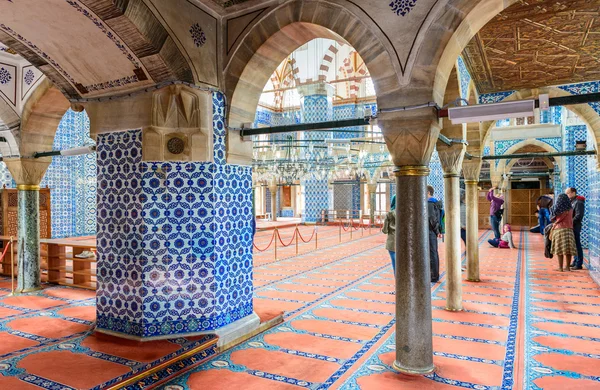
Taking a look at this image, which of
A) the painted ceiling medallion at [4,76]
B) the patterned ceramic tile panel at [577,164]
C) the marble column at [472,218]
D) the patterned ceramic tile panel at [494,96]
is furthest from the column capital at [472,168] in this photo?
the painted ceiling medallion at [4,76]

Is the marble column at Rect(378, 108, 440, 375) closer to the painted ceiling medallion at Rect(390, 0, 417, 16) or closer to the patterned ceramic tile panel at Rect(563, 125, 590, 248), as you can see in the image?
the painted ceiling medallion at Rect(390, 0, 417, 16)

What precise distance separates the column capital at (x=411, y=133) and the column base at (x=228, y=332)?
224cm

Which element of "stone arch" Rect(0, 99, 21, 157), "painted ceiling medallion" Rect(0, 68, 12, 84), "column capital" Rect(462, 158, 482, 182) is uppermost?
"painted ceiling medallion" Rect(0, 68, 12, 84)

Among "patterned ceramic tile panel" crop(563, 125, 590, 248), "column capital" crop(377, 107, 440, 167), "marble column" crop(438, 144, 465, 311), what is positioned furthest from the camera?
"patterned ceramic tile panel" crop(563, 125, 590, 248)

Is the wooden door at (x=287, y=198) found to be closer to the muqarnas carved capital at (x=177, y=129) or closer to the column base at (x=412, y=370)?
the muqarnas carved capital at (x=177, y=129)

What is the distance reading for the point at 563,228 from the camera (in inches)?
308

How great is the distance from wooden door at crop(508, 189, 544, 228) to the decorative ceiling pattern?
50.7ft

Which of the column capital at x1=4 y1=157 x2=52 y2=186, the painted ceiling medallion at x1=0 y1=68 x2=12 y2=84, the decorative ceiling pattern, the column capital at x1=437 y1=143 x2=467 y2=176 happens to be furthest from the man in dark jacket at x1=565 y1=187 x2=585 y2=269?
the painted ceiling medallion at x1=0 y1=68 x2=12 y2=84

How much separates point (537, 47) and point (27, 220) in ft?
24.6

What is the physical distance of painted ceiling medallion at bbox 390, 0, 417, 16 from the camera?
340cm

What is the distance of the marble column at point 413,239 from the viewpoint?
3.35 m

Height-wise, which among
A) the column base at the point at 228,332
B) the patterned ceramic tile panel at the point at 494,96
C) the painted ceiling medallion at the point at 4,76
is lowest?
the column base at the point at 228,332

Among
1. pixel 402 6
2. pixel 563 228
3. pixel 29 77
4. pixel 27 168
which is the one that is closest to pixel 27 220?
pixel 27 168

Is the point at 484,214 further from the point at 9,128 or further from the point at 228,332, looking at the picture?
the point at 9,128
